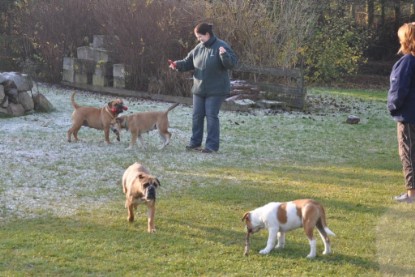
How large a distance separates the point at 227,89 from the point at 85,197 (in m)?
4.02

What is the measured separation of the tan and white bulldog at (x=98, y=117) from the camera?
37.4ft

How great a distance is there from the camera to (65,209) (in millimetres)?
7070

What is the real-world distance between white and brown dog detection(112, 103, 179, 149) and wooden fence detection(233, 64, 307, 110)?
23.3 feet

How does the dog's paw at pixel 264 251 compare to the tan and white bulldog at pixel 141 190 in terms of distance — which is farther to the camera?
the tan and white bulldog at pixel 141 190

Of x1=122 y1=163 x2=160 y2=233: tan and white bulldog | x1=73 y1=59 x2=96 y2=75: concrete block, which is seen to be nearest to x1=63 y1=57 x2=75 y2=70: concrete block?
x1=73 y1=59 x2=96 y2=75: concrete block

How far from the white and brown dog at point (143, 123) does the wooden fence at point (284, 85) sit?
23.3 ft

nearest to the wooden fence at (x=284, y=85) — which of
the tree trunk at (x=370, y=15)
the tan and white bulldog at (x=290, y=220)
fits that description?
the tan and white bulldog at (x=290, y=220)

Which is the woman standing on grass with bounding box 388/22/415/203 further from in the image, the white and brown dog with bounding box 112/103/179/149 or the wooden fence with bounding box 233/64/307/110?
the wooden fence with bounding box 233/64/307/110

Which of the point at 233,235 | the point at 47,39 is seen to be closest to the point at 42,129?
the point at 233,235

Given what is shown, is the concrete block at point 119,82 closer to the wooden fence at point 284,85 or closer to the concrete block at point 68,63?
the concrete block at point 68,63

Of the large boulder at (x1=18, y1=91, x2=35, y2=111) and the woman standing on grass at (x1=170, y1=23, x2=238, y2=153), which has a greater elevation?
the woman standing on grass at (x1=170, y1=23, x2=238, y2=153)

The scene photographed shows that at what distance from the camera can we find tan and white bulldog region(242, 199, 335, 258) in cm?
536

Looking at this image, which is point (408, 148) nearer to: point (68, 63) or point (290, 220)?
point (290, 220)

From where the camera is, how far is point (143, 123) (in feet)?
36.4
